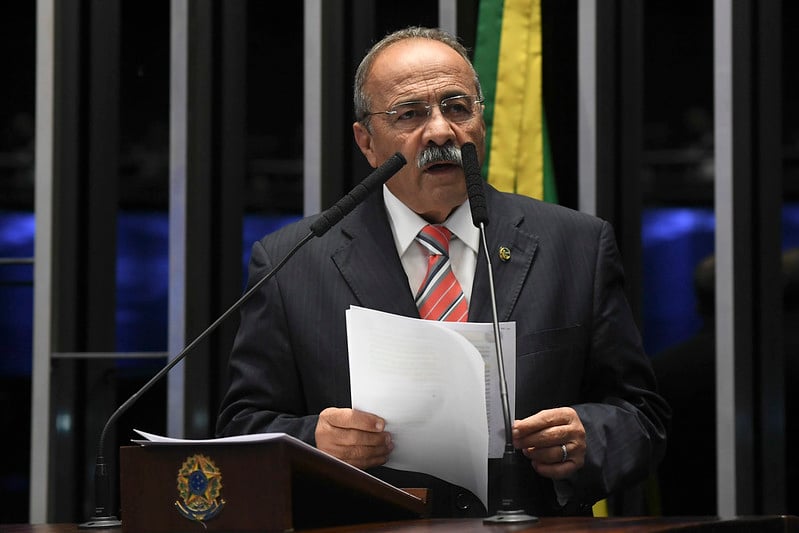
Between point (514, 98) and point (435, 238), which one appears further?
point (514, 98)

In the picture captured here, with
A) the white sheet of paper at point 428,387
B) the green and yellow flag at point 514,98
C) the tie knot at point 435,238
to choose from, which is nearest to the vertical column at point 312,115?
the green and yellow flag at point 514,98

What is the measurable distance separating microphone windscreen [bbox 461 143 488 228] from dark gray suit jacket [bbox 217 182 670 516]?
0.37 metres

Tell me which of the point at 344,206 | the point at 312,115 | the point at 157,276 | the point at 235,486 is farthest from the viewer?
the point at 157,276

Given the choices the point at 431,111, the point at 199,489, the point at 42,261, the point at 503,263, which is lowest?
the point at 199,489

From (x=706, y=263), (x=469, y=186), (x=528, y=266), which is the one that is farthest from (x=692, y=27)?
(x=469, y=186)

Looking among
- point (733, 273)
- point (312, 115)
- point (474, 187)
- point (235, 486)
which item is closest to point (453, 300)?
point (474, 187)

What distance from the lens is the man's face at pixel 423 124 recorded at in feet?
7.76

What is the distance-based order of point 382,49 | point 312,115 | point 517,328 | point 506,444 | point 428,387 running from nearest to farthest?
point 506,444 → point 428,387 → point 517,328 → point 382,49 → point 312,115

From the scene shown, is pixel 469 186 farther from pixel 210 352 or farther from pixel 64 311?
pixel 64 311

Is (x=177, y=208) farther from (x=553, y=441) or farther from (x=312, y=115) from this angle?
(x=553, y=441)

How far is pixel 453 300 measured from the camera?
2.27m

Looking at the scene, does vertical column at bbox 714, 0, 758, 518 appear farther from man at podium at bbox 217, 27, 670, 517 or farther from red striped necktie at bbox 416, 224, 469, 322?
red striped necktie at bbox 416, 224, 469, 322

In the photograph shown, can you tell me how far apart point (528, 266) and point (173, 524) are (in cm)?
100

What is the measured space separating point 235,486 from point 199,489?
0.06 metres
